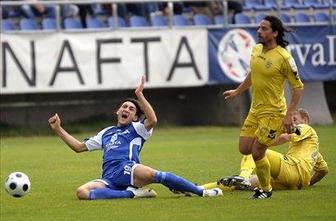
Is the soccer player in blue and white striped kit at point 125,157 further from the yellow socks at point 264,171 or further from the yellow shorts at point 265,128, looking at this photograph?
the yellow shorts at point 265,128

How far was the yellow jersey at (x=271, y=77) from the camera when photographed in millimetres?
13142

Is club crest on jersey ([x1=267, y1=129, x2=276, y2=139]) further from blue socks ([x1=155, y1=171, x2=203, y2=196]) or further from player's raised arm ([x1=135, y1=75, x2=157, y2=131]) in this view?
player's raised arm ([x1=135, y1=75, x2=157, y2=131])

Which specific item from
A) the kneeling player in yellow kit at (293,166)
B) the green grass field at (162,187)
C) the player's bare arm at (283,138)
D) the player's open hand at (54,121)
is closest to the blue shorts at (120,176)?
the green grass field at (162,187)

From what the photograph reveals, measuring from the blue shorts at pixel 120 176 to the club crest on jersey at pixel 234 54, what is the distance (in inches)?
516

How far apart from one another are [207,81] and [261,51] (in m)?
13.2

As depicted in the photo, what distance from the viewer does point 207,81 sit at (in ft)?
87.1

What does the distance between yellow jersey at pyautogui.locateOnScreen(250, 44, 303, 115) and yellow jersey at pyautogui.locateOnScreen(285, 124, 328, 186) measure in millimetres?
1196

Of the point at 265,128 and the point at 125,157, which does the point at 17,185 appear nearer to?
the point at 125,157

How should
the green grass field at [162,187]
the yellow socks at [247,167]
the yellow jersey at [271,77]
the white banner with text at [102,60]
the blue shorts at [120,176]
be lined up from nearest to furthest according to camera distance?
the green grass field at [162,187]
the yellow jersey at [271,77]
the blue shorts at [120,176]
the yellow socks at [247,167]
the white banner with text at [102,60]

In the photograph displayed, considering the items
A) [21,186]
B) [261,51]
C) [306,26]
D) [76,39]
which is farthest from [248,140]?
[306,26]

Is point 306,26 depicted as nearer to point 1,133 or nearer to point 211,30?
point 211,30

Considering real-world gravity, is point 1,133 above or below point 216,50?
below

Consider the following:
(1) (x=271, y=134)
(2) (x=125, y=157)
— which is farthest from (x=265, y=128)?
(2) (x=125, y=157)

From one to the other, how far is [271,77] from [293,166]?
1.42 metres
